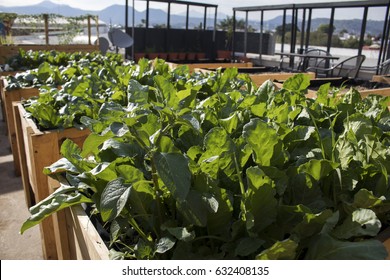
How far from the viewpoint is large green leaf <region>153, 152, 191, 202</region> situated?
0.83 metres

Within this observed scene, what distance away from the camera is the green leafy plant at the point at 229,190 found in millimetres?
865

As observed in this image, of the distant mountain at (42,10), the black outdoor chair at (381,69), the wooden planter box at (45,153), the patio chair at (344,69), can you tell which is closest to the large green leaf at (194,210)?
the wooden planter box at (45,153)

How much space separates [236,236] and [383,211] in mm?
496

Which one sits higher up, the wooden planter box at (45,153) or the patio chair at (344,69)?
the patio chair at (344,69)

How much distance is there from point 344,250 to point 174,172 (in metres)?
0.45

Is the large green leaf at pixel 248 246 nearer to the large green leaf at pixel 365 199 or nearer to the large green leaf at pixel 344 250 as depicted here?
the large green leaf at pixel 344 250

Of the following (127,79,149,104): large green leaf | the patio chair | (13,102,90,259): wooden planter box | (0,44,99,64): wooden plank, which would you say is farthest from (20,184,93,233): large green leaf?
(0,44,99,64): wooden plank

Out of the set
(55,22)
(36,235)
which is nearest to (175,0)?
(55,22)

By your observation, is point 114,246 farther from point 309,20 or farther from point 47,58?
point 309,20

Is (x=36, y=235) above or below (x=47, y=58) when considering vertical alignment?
below

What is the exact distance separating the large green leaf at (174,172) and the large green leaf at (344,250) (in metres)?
0.35

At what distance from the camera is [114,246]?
1.03 metres

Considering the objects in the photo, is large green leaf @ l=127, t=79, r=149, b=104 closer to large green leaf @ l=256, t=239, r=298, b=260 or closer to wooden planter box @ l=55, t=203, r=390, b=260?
wooden planter box @ l=55, t=203, r=390, b=260

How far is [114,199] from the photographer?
879 millimetres
